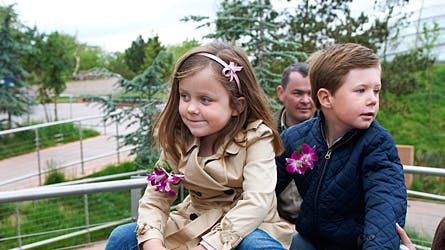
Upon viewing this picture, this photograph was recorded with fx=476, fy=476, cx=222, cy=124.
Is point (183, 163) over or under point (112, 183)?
over

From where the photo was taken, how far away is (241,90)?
1677 mm

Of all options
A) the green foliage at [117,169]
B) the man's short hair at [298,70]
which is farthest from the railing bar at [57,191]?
the green foliage at [117,169]

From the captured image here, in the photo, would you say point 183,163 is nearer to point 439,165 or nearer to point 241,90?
point 241,90

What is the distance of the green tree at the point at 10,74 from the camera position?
10734mm

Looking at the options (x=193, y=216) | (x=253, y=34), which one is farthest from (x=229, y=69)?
(x=253, y=34)

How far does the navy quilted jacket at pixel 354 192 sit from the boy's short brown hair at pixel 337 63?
17 centimetres

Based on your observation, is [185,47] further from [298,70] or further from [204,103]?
[204,103]

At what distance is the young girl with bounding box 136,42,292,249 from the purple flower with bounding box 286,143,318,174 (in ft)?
0.23

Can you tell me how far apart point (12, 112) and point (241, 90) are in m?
10.2

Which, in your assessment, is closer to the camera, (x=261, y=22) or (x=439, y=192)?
(x=261, y=22)

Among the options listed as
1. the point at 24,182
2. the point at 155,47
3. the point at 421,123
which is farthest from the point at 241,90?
the point at 421,123

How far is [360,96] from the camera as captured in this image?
147 centimetres

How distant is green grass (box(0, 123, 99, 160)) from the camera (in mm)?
9133

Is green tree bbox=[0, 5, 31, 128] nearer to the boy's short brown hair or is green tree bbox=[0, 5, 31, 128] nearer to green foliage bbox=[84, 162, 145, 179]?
green foliage bbox=[84, 162, 145, 179]
